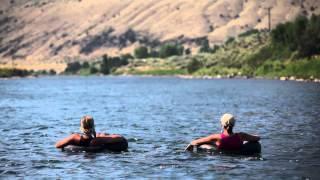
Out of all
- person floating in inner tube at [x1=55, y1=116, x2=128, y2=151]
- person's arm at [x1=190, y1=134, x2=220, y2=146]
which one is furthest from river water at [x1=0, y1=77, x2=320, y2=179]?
person's arm at [x1=190, y1=134, x2=220, y2=146]

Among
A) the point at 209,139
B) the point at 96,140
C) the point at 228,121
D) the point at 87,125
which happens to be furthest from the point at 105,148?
the point at 228,121

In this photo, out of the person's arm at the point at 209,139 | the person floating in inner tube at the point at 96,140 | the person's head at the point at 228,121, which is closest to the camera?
the person's head at the point at 228,121

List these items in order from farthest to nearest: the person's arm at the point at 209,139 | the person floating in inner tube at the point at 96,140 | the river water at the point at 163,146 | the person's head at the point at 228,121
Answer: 1. the person floating in inner tube at the point at 96,140
2. the person's arm at the point at 209,139
3. the person's head at the point at 228,121
4. the river water at the point at 163,146

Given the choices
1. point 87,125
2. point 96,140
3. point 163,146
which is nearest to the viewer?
point 87,125

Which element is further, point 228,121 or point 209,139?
point 209,139

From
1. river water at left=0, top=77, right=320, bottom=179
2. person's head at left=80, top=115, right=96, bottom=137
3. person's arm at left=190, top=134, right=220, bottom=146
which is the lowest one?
Result: river water at left=0, top=77, right=320, bottom=179

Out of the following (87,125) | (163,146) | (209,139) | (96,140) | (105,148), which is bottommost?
(163,146)

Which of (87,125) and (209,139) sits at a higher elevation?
(87,125)

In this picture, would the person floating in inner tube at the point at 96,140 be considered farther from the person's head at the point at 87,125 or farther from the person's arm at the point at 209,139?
the person's arm at the point at 209,139

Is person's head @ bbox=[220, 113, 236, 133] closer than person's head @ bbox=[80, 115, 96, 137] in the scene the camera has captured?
Yes

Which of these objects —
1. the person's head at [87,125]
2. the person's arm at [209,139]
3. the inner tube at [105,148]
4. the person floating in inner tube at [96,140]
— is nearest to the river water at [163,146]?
the inner tube at [105,148]

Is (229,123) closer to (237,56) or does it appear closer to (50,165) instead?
(50,165)

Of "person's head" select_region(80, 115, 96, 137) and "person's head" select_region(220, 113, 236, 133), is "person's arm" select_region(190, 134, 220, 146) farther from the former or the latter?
"person's head" select_region(80, 115, 96, 137)

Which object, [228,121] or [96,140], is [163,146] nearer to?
[96,140]
